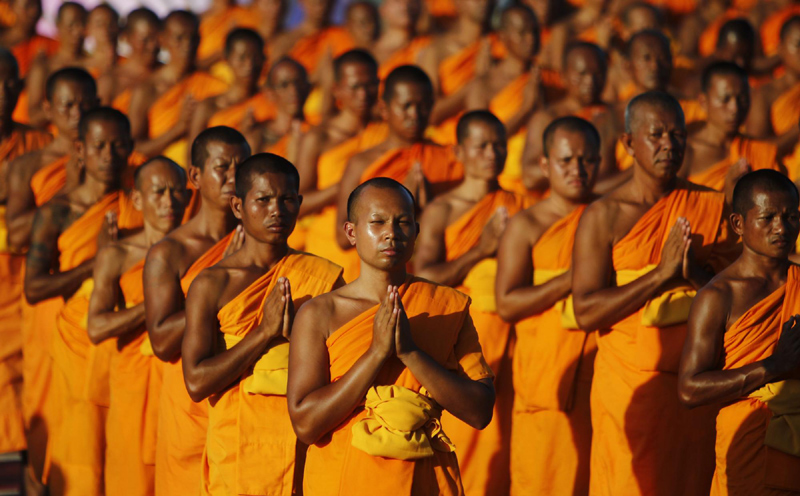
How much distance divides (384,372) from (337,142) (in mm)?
5278

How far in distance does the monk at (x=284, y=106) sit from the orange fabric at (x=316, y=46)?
2.93 m

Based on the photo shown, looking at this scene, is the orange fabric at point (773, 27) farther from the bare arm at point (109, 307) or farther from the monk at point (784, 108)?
the bare arm at point (109, 307)

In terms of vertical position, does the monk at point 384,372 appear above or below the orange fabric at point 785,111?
below

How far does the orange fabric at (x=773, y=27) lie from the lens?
1226 cm

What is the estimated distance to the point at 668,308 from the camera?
5.82m

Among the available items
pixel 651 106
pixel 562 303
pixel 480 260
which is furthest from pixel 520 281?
pixel 651 106

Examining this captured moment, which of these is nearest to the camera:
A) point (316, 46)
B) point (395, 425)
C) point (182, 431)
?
point (395, 425)

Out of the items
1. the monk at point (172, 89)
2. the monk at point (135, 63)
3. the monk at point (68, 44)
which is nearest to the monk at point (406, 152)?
the monk at point (172, 89)

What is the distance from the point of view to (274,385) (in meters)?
5.10

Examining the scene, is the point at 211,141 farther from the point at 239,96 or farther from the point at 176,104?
the point at 176,104

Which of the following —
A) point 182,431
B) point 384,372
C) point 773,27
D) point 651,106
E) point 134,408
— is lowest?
point 182,431

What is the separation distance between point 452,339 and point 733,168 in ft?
10.7

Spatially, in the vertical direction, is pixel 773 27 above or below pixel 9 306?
above

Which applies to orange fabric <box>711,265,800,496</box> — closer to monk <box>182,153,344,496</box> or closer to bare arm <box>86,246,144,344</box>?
monk <box>182,153,344,496</box>
